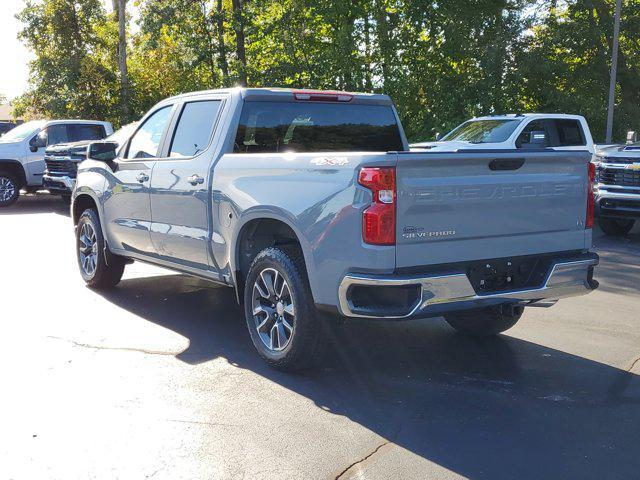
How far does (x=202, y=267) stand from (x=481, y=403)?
8.25 feet

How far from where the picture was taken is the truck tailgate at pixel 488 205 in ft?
14.0

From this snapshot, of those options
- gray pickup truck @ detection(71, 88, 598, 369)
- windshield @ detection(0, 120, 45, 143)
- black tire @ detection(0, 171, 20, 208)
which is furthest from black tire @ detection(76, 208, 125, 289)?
windshield @ detection(0, 120, 45, 143)

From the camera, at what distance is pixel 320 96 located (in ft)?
19.9

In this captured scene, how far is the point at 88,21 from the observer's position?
1219 inches

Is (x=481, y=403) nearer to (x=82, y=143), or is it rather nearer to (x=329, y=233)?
(x=329, y=233)

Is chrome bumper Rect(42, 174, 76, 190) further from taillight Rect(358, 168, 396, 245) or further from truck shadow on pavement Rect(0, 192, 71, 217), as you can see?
taillight Rect(358, 168, 396, 245)

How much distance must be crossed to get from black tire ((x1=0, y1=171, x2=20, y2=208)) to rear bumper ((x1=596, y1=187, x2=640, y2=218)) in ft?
42.9

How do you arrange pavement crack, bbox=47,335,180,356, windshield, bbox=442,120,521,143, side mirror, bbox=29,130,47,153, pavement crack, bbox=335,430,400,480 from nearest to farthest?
pavement crack, bbox=335,430,400,480 < pavement crack, bbox=47,335,180,356 < windshield, bbox=442,120,521,143 < side mirror, bbox=29,130,47,153

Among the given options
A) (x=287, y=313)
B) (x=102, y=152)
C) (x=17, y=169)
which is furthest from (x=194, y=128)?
(x=17, y=169)

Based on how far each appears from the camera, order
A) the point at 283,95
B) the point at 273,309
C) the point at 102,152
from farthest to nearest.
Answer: the point at 102,152
the point at 283,95
the point at 273,309

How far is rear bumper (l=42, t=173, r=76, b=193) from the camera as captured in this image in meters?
15.8

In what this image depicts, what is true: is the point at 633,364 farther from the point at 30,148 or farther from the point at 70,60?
the point at 70,60

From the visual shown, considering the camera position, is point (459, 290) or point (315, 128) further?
point (315, 128)

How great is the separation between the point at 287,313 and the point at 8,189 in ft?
48.1
